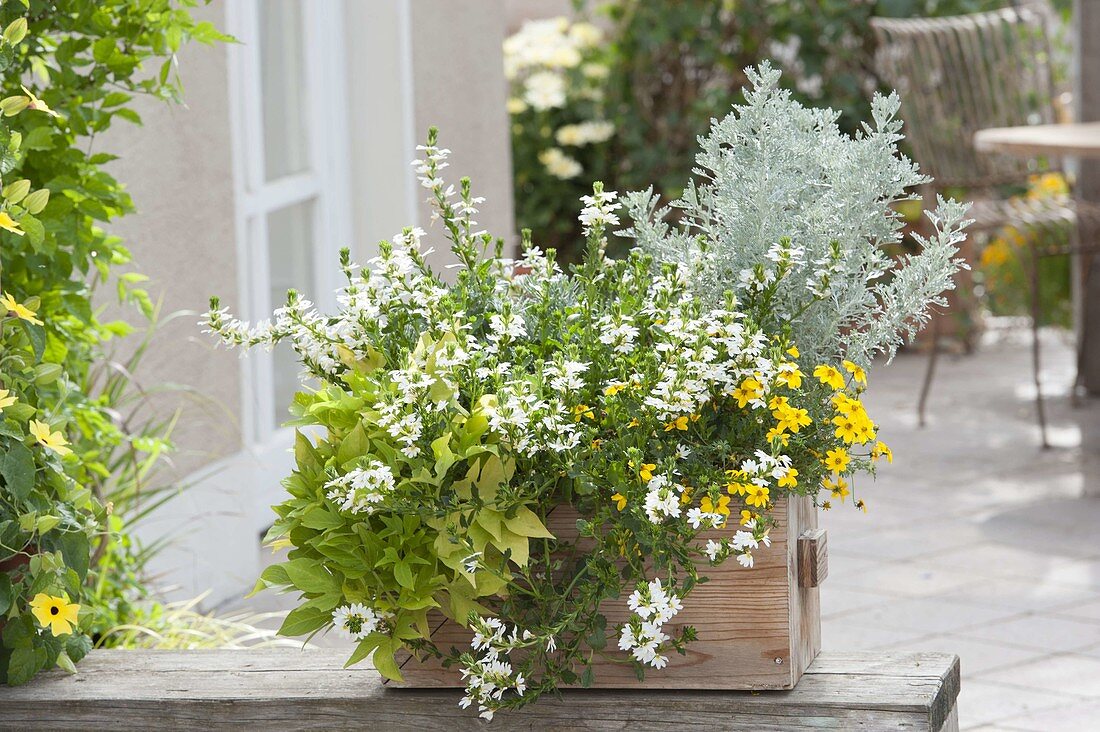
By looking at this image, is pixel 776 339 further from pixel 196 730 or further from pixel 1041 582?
pixel 1041 582

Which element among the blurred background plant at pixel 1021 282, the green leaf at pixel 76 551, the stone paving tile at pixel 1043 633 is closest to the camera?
the green leaf at pixel 76 551

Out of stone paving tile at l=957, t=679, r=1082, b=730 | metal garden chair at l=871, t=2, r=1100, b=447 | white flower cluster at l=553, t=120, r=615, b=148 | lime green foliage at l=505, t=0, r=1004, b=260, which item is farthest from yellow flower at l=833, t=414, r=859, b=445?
white flower cluster at l=553, t=120, r=615, b=148

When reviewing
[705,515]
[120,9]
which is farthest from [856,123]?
[705,515]

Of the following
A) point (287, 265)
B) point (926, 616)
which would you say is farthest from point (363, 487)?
point (287, 265)

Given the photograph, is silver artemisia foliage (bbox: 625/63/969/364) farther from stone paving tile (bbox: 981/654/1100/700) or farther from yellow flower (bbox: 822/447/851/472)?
stone paving tile (bbox: 981/654/1100/700)

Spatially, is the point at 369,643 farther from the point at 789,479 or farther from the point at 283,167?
the point at 283,167

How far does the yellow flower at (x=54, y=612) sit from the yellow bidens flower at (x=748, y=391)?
839 mm

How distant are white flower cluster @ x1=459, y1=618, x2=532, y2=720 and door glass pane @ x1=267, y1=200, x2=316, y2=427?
2605 millimetres

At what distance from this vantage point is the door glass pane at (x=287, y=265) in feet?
13.6

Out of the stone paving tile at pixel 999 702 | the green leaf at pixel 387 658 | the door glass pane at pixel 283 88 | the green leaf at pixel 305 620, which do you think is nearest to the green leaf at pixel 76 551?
the green leaf at pixel 305 620

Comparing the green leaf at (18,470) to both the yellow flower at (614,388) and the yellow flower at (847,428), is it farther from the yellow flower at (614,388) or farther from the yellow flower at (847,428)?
the yellow flower at (847,428)

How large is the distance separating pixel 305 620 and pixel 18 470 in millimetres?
426

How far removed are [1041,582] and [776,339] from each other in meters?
2.46

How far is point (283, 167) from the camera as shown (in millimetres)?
4207
